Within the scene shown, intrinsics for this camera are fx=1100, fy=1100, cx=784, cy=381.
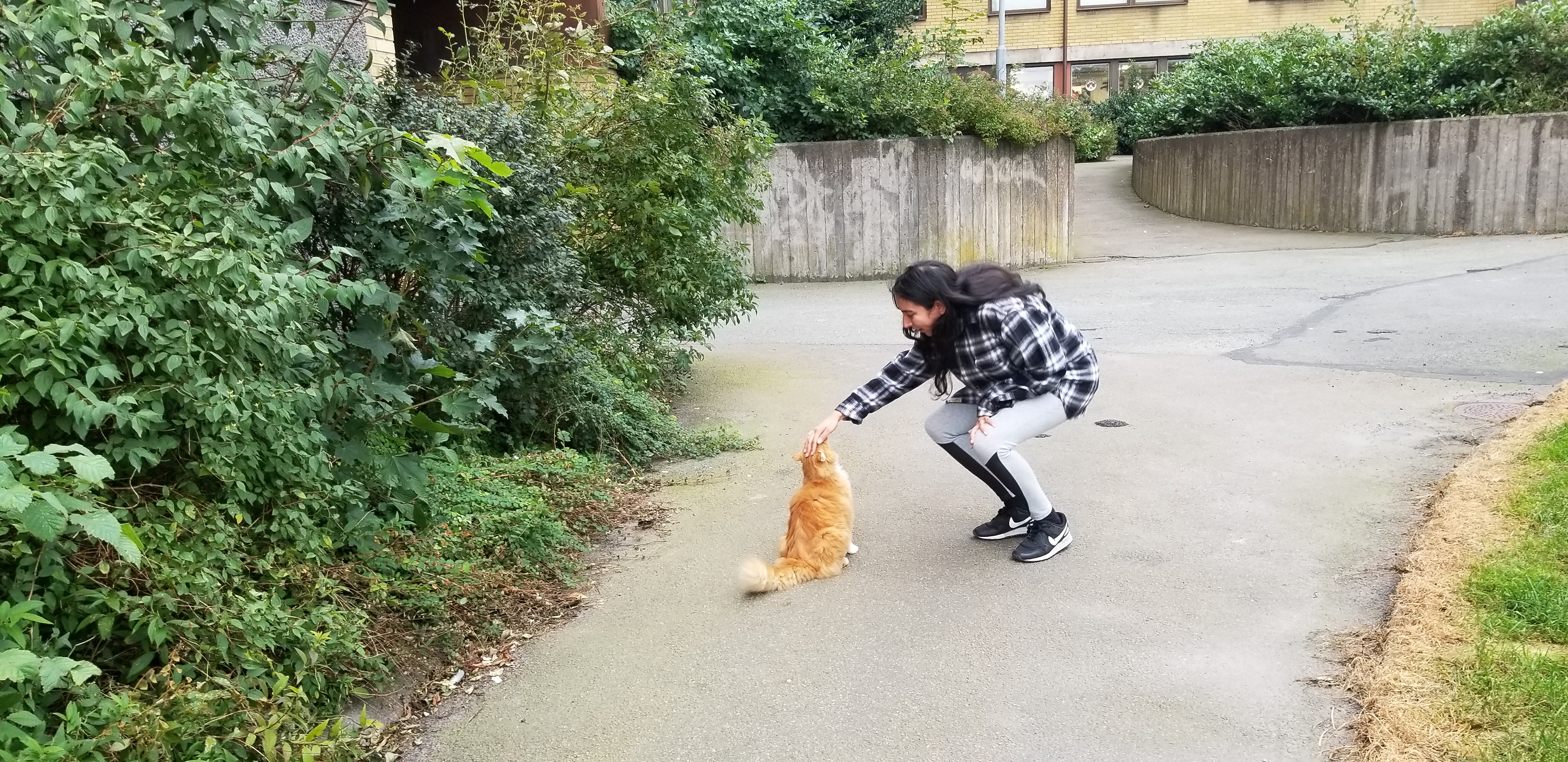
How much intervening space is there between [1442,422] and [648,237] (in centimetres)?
504

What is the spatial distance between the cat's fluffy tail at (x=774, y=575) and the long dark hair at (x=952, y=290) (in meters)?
1.12

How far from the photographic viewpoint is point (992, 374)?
4809 millimetres

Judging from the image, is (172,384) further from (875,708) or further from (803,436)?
(803,436)

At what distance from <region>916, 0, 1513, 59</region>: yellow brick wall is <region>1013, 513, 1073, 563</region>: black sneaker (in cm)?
2610

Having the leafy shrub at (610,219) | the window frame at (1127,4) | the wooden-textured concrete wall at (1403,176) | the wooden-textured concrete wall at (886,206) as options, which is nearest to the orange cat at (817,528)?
the leafy shrub at (610,219)

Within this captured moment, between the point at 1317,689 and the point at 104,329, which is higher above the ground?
the point at 104,329

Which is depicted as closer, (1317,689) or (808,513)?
(1317,689)

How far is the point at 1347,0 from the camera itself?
63.9 feet

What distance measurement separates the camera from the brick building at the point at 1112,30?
2991cm

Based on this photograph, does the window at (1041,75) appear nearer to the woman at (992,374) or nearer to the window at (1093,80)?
the window at (1093,80)

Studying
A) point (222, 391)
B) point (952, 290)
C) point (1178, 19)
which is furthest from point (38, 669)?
point (1178, 19)

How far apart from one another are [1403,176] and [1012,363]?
572 inches

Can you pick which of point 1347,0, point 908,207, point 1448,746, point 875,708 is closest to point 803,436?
point 875,708

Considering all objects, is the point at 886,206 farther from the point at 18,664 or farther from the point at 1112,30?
the point at 1112,30
